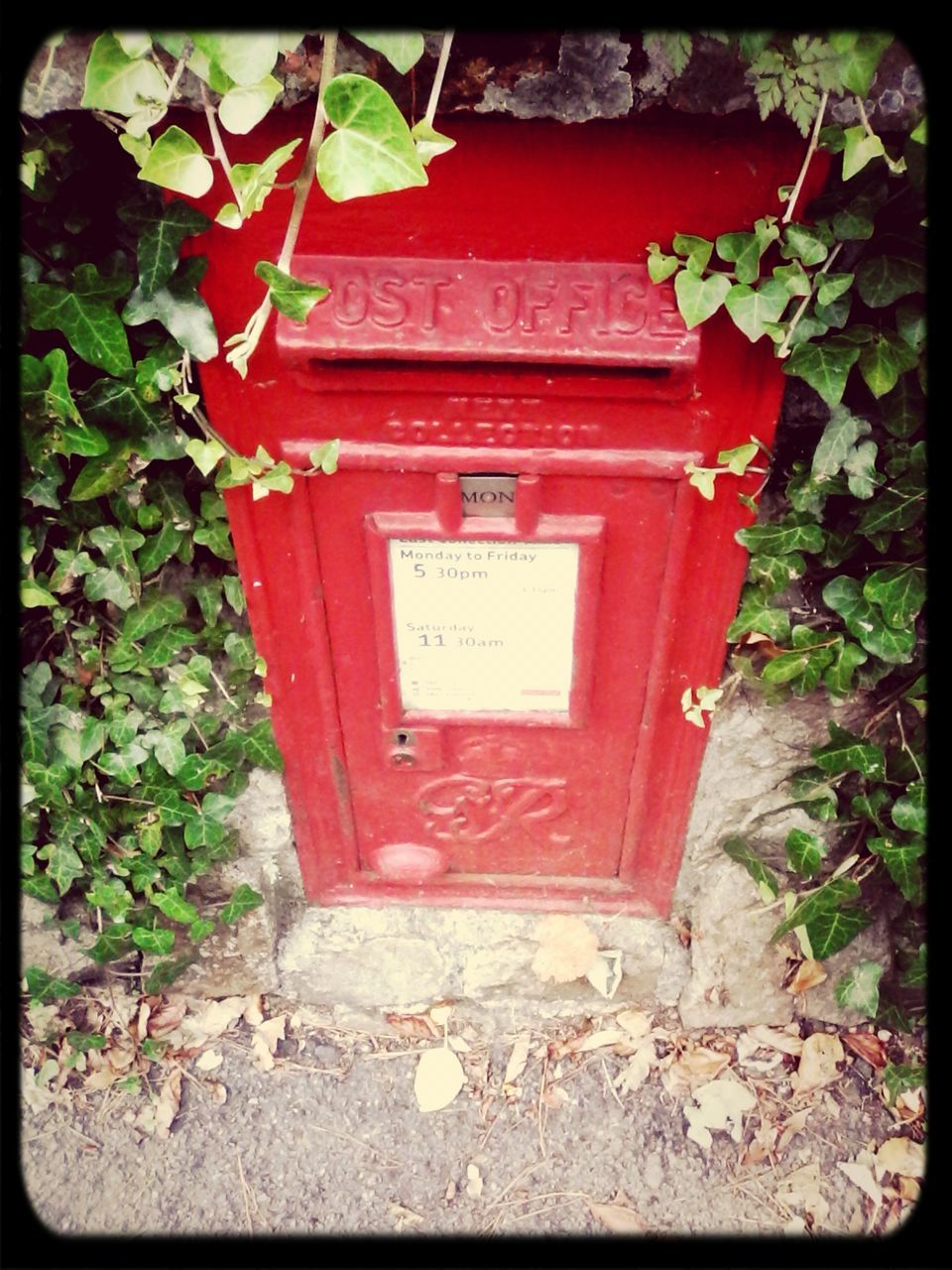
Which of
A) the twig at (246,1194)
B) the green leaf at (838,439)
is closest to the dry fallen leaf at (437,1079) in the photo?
the twig at (246,1194)

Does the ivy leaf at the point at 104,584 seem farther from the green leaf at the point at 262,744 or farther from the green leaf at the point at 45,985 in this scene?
the green leaf at the point at 45,985

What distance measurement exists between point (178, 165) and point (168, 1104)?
187cm

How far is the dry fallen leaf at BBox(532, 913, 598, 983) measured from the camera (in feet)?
6.86

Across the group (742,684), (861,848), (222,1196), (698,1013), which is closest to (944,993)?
(861,848)

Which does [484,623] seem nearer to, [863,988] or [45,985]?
[863,988]

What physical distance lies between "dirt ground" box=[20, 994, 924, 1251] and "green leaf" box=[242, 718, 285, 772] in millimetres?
747

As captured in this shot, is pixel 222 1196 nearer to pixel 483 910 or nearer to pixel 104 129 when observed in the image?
pixel 483 910

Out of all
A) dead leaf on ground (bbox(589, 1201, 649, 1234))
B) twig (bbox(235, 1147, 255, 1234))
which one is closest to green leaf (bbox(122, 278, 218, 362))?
twig (bbox(235, 1147, 255, 1234))

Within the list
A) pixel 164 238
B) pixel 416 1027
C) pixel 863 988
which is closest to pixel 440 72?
pixel 164 238

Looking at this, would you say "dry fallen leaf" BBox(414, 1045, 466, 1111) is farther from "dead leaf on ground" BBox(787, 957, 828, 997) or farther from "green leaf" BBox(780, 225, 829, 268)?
"green leaf" BBox(780, 225, 829, 268)

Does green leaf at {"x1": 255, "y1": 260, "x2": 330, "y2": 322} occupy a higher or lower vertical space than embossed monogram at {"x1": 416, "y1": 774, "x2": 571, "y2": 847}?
higher

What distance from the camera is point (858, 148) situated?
106cm

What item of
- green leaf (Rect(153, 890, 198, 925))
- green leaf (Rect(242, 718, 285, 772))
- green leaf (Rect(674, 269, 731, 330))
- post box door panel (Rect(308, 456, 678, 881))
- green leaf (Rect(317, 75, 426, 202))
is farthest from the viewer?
green leaf (Rect(153, 890, 198, 925))

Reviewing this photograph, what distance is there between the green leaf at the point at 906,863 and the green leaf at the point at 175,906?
1.36 metres
